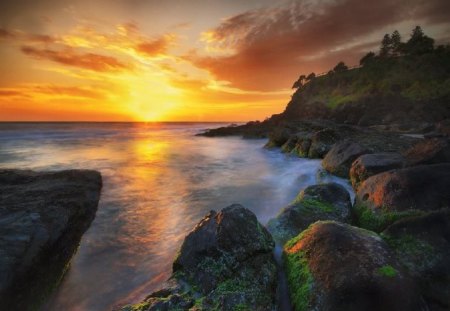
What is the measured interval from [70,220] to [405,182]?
6000 mm

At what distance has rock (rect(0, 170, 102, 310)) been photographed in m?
3.62

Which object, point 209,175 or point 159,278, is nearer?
point 159,278

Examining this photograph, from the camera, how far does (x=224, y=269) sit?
3740 millimetres

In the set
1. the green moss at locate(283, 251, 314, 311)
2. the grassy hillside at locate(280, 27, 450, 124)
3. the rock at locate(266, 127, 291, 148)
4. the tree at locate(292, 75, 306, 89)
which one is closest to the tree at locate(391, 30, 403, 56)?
the grassy hillside at locate(280, 27, 450, 124)

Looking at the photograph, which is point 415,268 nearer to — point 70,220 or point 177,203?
point 70,220

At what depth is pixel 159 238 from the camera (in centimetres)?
678

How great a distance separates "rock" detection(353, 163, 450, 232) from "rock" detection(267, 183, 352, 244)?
456 millimetres

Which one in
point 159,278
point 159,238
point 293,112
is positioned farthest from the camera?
point 293,112

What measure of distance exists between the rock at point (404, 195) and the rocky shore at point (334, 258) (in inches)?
0.6

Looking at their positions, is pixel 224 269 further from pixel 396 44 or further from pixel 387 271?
pixel 396 44

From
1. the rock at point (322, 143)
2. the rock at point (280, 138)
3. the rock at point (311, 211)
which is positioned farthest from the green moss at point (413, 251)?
the rock at point (280, 138)

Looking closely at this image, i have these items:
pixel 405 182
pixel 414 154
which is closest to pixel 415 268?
pixel 405 182

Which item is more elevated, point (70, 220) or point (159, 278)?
point (70, 220)

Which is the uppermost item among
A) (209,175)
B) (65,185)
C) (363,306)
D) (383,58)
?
(383,58)
